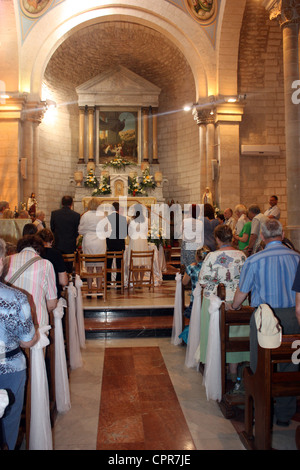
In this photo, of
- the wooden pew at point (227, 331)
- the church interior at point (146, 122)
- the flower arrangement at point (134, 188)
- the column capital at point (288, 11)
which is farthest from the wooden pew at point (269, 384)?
the flower arrangement at point (134, 188)

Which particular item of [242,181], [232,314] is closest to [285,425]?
[232,314]

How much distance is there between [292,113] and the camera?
7.96m

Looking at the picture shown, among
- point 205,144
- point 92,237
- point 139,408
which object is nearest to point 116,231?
point 92,237

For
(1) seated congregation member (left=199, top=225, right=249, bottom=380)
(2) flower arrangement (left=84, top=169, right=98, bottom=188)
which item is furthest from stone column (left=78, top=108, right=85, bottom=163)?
(1) seated congregation member (left=199, top=225, right=249, bottom=380)

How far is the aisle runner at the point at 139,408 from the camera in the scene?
3000 millimetres

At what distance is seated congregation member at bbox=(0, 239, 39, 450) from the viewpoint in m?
2.20

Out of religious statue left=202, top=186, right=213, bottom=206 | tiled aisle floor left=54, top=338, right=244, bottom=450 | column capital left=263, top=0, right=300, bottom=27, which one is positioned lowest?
tiled aisle floor left=54, top=338, right=244, bottom=450

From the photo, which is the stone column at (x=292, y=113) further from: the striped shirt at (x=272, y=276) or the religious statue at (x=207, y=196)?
the striped shirt at (x=272, y=276)

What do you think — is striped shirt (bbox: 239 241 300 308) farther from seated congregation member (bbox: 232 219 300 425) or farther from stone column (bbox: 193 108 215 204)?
stone column (bbox: 193 108 215 204)

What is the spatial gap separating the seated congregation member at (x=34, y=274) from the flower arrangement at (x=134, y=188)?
10.6 meters

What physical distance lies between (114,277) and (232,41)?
8.32 m

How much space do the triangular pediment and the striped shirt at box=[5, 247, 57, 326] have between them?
43.1 feet

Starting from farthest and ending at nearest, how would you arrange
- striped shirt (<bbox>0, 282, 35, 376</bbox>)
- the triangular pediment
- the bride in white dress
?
the triangular pediment, the bride in white dress, striped shirt (<bbox>0, 282, 35, 376</bbox>)

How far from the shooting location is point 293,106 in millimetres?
7926
